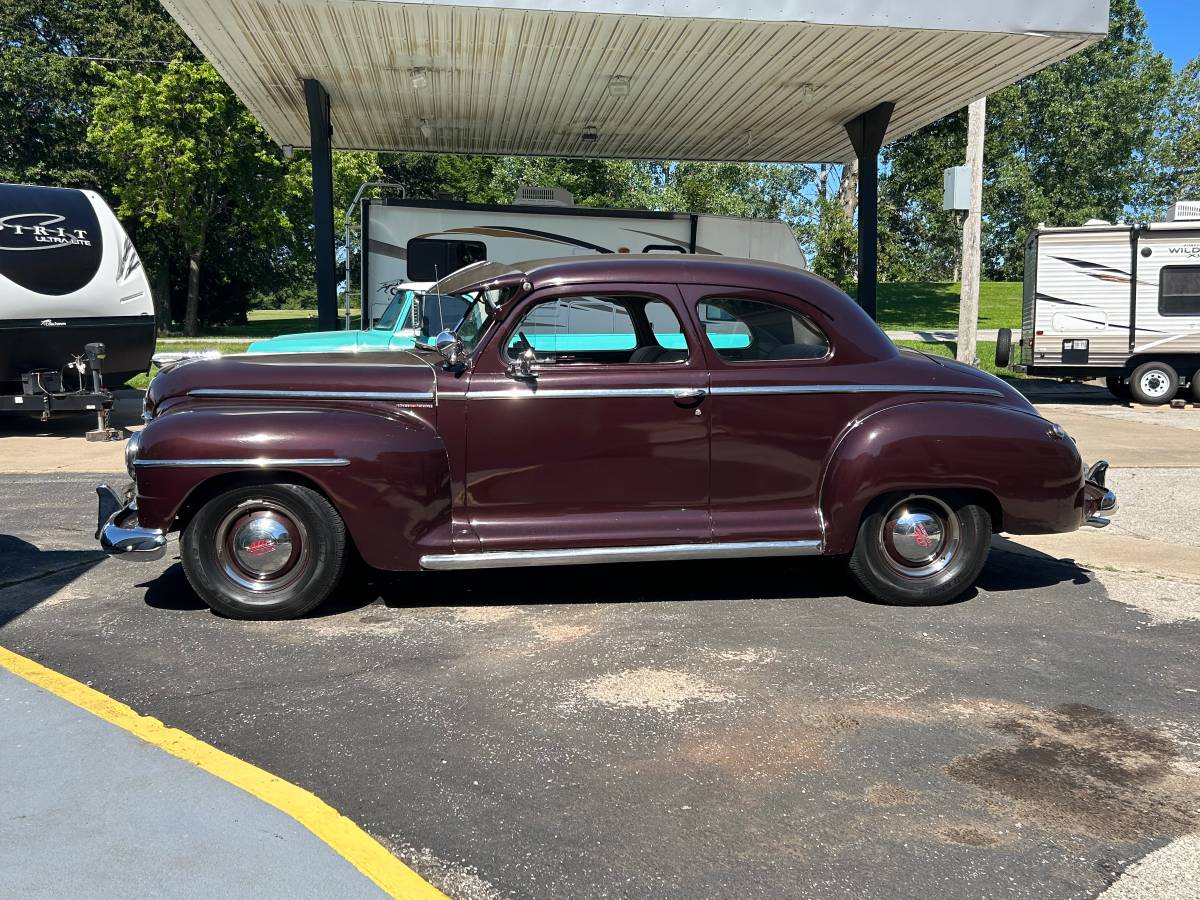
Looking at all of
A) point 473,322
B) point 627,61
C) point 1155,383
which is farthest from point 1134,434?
point 473,322

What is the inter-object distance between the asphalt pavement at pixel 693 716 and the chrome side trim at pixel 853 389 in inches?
46.5

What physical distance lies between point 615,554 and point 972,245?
50.7 ft

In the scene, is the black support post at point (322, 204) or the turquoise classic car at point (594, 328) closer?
the turquoise classic car at point (594, 328)

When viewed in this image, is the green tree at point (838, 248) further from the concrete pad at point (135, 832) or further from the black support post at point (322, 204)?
the concrete pad at point (135, 832)

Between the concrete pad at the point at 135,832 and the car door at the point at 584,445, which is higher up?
the car door at the point at 584,445

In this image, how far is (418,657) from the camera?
4.43 meters

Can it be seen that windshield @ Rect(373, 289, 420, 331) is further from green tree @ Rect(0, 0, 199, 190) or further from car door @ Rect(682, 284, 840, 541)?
green tree @ Rect(0, 0, 199, 190)

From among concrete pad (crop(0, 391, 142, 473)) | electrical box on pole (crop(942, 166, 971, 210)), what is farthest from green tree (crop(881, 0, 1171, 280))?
concrete pad (crop(0, 391, 142, 473))

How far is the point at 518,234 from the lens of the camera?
13.9 m

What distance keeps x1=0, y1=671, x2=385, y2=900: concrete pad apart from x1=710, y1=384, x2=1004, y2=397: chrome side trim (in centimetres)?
302

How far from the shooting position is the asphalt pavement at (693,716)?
2.88 m

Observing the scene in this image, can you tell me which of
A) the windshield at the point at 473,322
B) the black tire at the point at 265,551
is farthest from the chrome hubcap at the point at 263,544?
the windshield at the point at 473,322

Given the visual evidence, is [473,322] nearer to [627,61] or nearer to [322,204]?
[627,61]

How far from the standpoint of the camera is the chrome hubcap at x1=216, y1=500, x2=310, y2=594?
483 centimetres
